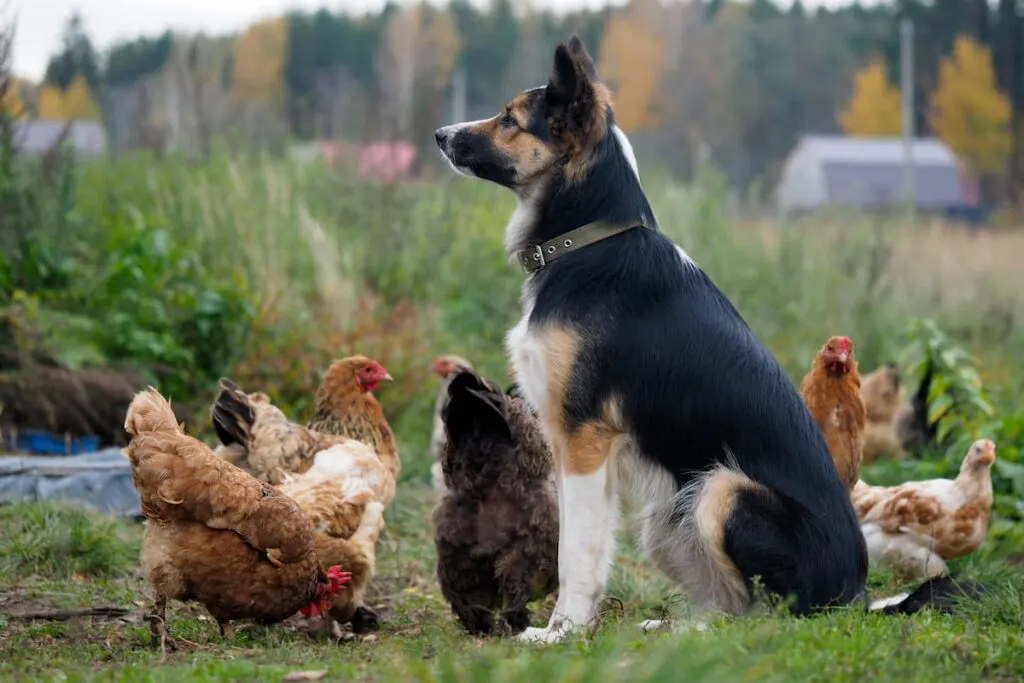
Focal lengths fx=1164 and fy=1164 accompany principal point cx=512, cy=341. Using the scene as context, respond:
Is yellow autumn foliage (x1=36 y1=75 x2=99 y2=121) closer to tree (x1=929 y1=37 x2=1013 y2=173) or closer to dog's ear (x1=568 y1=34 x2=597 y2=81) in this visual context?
dog's ear (x1=568 y1=34 x2=597 y2=81)

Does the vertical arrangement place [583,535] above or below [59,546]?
above

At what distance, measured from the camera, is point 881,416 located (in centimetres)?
1012

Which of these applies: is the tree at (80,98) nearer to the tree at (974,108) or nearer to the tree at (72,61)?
the tree at (72,61)

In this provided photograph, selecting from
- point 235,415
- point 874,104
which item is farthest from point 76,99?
point 874,104

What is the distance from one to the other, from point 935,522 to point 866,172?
50247mm

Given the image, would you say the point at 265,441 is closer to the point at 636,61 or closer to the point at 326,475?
the point at 326,475

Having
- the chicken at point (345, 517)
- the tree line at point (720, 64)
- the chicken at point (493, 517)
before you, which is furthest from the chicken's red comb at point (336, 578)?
the tree line at point (720, 64)

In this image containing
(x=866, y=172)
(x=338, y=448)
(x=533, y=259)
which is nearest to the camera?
(x=533, y=259)

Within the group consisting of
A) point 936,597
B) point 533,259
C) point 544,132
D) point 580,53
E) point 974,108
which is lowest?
point 936,597

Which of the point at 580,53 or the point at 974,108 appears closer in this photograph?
the point at 580,53

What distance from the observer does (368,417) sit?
7.36m

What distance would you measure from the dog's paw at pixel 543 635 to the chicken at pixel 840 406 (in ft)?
7.69

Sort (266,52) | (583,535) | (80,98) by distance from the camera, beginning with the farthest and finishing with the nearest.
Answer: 1. (266,52)
2. (80,98)
3. (583,535)

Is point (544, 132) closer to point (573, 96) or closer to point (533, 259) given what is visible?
point (573, 96)
